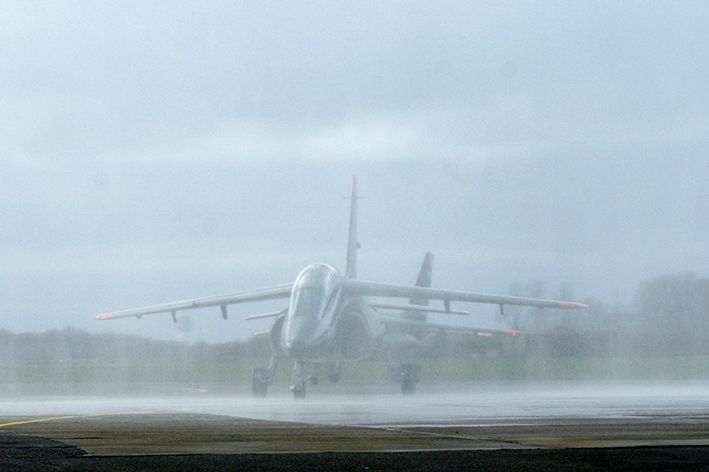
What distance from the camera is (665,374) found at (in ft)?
171

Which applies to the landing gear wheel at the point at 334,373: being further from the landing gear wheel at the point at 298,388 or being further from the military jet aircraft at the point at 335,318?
the landing gear wheel at the point at 298,388

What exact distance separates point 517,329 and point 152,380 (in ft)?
59.3

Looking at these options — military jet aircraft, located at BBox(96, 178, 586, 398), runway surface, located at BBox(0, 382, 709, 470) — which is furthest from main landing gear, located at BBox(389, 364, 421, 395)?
runway surface, located at BBox(0, 382, 709, 470)

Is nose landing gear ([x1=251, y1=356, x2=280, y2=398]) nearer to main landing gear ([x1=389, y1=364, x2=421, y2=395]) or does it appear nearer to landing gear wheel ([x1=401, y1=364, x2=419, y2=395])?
main landing gear ([x1=389, y1=364, x2=421, y2=395])

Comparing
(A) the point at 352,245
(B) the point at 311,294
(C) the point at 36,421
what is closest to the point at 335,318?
(B) the point at 311,294

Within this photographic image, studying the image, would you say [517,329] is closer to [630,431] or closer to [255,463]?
[630,431]

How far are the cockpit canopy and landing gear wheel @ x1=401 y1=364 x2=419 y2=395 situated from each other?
18.1ft

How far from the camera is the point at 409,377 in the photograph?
43219 millimetres

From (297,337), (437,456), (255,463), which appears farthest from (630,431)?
(297,337)

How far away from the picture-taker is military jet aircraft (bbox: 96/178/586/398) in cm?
3834

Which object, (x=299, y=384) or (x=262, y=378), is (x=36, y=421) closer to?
(x=299, y=384)

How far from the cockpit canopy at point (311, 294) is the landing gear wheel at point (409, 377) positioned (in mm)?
5505

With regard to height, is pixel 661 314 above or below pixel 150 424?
above

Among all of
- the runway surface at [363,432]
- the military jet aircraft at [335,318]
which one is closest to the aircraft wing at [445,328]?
the military jet aircraft at [335,318]
